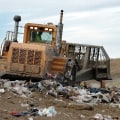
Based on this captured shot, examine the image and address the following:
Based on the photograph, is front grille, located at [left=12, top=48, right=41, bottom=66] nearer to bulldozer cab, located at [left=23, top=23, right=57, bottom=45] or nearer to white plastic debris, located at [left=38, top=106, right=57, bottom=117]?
bulldozer cab, located at [left=23, top=23, right=57, bottom=45]

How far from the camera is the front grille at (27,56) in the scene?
18828 mm

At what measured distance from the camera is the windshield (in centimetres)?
1997

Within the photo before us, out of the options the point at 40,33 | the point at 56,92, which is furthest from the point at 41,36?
the point at 56,92

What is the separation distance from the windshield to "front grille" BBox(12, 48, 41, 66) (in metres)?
1.27

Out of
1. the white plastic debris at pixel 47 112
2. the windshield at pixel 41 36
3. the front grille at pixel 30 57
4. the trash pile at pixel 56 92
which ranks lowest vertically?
the white plastic debris at pixel 47 112

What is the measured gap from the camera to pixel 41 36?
20.2 metres

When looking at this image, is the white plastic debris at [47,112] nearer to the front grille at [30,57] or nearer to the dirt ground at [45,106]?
the dirt ground at [45,106]

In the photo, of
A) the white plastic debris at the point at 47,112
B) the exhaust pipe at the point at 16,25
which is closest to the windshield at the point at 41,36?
the exhaust pipe at the point at 16,25

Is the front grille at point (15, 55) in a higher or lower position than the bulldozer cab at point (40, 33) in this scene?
lower

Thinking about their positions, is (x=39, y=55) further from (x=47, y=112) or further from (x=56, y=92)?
(x=47, y=112)

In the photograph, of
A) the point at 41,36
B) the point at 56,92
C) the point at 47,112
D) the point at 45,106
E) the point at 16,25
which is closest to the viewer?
the point at 47,112

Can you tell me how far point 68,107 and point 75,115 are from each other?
135 centimetres

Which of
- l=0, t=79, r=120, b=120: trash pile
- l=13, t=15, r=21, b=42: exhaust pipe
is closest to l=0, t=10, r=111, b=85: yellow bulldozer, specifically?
l=13, t=15, r=21, b=42: exhaust pipe

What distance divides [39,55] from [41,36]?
61.5 inches
